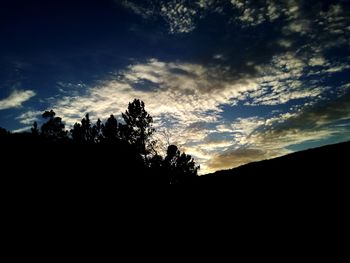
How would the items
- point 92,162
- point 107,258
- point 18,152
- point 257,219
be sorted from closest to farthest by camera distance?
point 257,219 < point 107,258 < point 18,152 < point 92,162

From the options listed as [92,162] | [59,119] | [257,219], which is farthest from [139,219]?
[59,119]

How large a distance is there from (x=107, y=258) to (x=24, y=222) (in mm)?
3549

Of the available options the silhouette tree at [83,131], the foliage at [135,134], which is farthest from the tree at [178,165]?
the silhouette tree at [83,131]

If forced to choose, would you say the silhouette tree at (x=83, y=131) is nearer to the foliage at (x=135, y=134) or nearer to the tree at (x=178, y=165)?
the foliage at (x=135, y=134)

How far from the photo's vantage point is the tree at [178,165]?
37.5m

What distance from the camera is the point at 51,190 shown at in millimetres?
9898

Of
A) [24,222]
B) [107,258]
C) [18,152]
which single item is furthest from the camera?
[18,152]

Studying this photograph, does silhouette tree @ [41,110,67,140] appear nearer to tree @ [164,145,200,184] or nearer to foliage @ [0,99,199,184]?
foliage @ [0,99,199,184]

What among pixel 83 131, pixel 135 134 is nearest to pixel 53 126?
pixel 83 131

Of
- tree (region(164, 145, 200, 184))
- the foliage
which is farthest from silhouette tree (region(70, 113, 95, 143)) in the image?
tree (region(164, 145, 200, 184))

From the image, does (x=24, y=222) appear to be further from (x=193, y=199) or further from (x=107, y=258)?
(x=193, y=199)

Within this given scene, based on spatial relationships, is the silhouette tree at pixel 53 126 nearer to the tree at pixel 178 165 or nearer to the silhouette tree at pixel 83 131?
the silhouette tree at pixel 83 131

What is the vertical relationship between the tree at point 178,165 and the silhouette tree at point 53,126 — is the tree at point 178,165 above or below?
below

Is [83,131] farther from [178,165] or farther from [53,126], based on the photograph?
[178,165]
